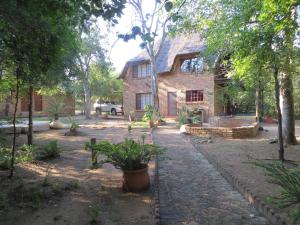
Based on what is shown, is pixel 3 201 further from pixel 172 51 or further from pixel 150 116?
pixel 172 51

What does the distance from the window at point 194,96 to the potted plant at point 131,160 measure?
18.8 m

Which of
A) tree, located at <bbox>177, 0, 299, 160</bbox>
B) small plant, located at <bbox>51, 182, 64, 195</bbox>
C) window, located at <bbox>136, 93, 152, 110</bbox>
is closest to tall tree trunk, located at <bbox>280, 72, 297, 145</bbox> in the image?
tree, located at <bbox>177, 0, 299, 160</bbox>

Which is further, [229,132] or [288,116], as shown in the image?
[229,132]

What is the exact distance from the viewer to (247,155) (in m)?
9.40

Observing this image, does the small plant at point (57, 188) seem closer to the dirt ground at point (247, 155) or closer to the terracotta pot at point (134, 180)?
the terracotta pot at point (134, 180)

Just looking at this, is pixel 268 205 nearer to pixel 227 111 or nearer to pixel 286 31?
pixel 286 31

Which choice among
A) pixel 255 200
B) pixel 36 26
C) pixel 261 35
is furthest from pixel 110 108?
pixel 255 200

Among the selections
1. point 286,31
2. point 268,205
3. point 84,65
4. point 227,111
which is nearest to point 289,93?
point 286,31

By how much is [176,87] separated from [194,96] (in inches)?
69.8

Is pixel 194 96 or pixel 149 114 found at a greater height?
pixel 194 96

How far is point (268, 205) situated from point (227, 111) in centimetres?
2140

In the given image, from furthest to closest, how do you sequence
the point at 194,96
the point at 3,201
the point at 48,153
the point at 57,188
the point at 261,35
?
1. the point at 194,96
2. the point at 48,153
3. the point at 261,35
4. the point at 57,188
5. the point at 3,201

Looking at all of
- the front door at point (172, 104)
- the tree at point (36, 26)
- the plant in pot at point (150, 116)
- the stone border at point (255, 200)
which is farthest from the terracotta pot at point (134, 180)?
the front door at point (172, 104)

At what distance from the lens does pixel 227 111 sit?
2583 centimetres
